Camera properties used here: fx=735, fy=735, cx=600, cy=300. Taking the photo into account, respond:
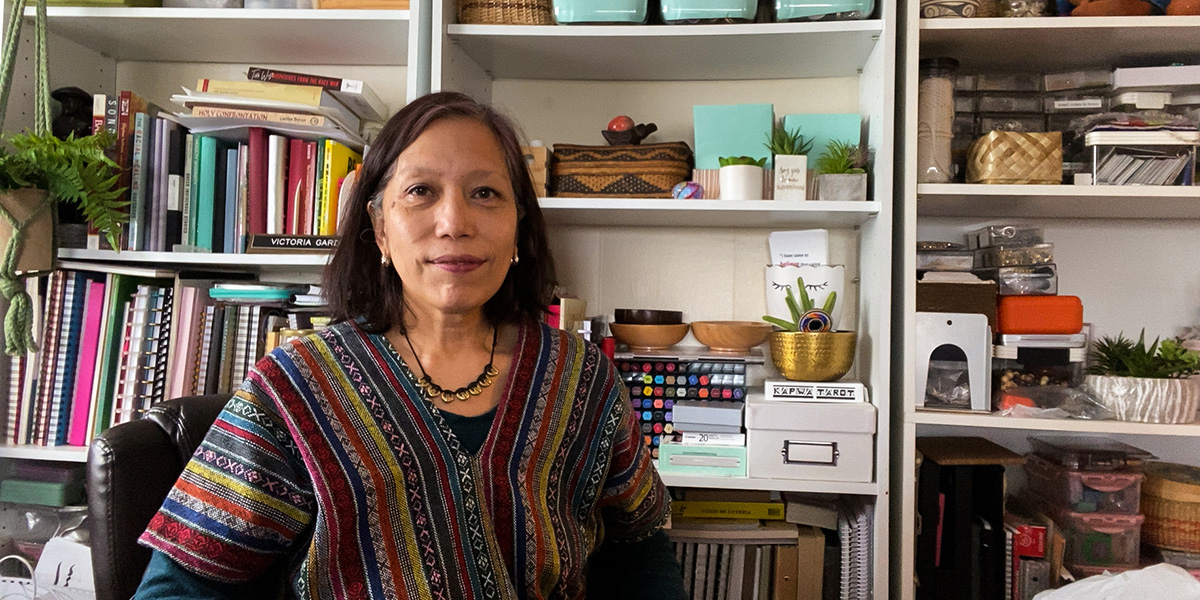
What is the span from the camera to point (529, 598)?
912mm

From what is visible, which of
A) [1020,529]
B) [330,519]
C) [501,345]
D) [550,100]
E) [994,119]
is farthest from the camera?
[550,100]

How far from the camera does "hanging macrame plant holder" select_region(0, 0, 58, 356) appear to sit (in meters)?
1.34

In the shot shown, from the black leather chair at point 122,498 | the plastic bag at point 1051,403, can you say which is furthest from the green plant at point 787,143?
Result: the black leather chair at point 122,498

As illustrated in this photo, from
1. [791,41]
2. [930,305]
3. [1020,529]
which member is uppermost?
[791,41]

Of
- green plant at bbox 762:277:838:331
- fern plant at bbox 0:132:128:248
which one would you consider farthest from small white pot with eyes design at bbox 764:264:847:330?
fern plant at bbox 0:132:128:248

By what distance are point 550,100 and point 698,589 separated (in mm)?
1162

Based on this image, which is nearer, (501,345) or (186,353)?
(501,345)

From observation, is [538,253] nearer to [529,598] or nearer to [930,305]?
[529,598]

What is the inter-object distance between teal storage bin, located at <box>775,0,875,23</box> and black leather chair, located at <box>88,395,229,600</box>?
1306 mm

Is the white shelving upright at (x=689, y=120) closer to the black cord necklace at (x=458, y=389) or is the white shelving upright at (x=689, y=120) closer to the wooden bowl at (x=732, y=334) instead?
the wooden bowl at (x=732, y=334)

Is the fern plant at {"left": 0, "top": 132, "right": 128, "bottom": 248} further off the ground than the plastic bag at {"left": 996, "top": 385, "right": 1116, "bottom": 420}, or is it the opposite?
the fern plant at {"left": 0, "top": 132, "right": 128, "bottom": 248}

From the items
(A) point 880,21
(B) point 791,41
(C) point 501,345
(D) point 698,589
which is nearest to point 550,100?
(B) point 791,41

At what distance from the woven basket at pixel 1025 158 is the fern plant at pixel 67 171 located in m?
1.68

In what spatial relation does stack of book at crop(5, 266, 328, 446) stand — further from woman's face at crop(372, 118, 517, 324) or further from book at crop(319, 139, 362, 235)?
woman's face at crop(372, 118, 517, 324)
